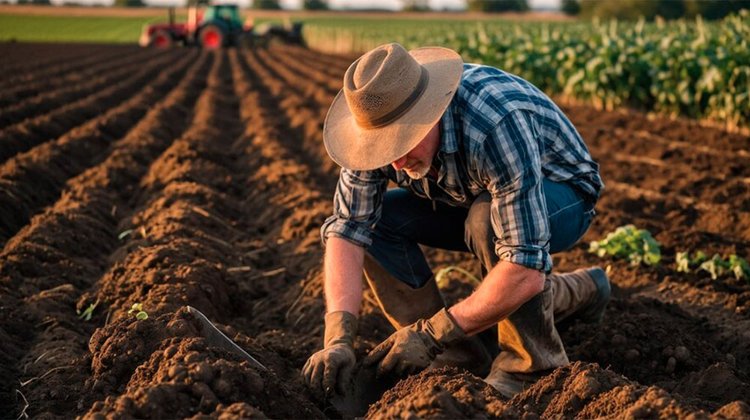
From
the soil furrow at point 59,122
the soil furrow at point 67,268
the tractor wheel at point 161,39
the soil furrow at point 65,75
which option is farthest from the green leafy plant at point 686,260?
the tractor wheel at point 161,39

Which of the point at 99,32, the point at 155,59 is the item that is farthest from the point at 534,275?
the point at 99,32

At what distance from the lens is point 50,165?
346 inches

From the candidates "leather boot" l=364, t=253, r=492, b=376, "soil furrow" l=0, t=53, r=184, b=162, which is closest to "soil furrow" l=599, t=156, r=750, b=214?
"leather boot" l=364, t=253, r=492, b=376

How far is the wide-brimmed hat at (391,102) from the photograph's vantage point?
134 inches

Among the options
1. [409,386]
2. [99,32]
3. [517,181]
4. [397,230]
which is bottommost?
[99,32]

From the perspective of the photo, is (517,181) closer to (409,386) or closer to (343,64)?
(409,386)

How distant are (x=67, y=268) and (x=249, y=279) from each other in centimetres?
114

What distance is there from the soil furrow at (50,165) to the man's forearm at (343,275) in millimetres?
3477

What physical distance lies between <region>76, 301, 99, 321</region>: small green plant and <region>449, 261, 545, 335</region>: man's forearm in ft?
7.14

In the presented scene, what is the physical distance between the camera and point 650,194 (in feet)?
25.8

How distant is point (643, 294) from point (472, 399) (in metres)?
2.72

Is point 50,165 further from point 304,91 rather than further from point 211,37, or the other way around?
point 211,37

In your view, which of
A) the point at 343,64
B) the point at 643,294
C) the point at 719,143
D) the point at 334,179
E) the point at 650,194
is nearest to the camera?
the point at 643,294

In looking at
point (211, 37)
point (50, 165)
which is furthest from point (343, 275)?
point (211, 37)
